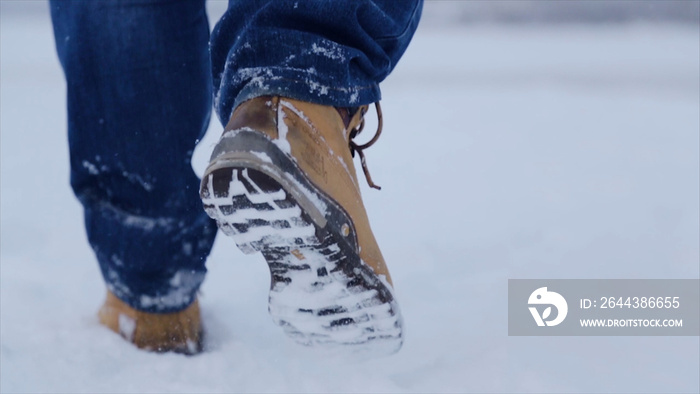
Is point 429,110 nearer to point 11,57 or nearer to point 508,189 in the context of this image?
point 508,189

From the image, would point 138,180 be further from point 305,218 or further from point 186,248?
point 305,218

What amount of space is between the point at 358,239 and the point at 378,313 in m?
0.08

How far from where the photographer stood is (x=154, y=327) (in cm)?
81

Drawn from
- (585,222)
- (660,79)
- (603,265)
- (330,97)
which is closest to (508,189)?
(585,222)

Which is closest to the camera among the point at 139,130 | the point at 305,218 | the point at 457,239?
the point at 305,218

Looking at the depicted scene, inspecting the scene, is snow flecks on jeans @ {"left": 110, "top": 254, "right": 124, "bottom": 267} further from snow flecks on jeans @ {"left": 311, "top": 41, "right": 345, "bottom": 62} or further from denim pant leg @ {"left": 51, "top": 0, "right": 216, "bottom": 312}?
snow flecks on jeans @ {"left": 311, "top": 41, "right": 345, "bottom": 62}

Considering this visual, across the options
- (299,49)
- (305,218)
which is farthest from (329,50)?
(305,218)

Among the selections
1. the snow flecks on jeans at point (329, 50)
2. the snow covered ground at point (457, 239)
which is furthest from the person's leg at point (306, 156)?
the snow covered ground at point (457, 239)

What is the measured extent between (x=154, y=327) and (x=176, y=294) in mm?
50

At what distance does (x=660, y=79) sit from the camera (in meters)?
2.15

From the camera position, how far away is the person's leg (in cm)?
55

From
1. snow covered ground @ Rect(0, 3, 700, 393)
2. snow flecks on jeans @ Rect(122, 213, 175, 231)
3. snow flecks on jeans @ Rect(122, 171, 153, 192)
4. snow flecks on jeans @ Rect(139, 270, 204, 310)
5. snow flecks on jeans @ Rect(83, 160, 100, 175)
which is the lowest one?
snow covered ground @ Rect(0, 3, 700, 393)

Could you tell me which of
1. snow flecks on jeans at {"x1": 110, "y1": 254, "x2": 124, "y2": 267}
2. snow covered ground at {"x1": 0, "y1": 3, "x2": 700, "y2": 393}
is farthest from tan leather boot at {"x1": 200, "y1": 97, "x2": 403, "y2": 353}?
snow flecks on jeans at {"x1": 110, "y1": 254, "x2": 124, "y2": 267}

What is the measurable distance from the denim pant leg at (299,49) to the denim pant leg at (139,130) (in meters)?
0.10
